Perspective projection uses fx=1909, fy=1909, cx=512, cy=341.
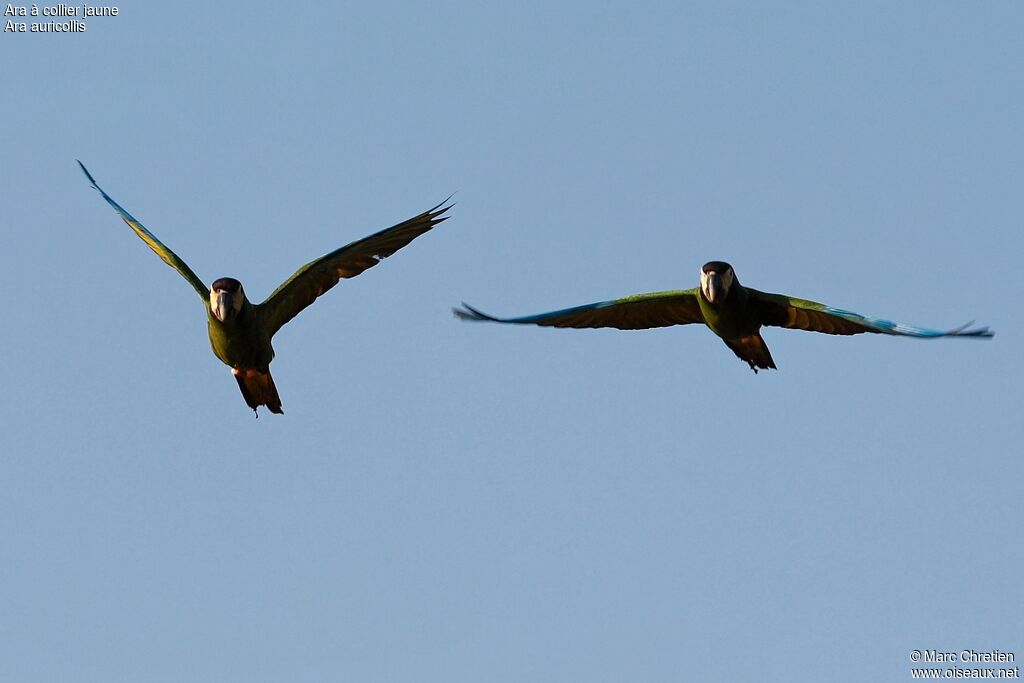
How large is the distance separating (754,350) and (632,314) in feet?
6.37

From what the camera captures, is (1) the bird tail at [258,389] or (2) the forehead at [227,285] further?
(1) the bird tail at [258,389]

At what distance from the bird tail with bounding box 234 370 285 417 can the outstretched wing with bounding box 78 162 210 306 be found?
45.4 inches

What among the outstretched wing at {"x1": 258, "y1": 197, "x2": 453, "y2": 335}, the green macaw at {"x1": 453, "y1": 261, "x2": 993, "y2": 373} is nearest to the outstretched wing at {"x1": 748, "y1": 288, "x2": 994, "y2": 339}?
the green macaw at {"x1": 453, "y1": 261, "x2": 993, "y2": 373}

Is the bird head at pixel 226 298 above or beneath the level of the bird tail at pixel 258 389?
above

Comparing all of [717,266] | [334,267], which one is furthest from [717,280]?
[334,267]

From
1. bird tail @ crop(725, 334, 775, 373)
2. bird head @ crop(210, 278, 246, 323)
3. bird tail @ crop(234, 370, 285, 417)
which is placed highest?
bird tail @ crop(725, 334, 775, 373)

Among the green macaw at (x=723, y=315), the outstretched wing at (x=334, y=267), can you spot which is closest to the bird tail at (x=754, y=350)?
the green macaw at (x=723, y=315)

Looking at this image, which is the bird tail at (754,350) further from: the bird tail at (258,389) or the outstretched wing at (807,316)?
the bird tail at (258,389)

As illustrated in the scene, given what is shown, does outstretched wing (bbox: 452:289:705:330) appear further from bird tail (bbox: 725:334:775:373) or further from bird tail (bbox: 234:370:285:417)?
bird tail (bbox: 234:370:285:417)

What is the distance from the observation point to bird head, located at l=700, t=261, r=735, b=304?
24.6m

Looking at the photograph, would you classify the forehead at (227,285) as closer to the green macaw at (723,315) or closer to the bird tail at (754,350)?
the green macaw at (723,315)

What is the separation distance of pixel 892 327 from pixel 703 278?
259 centimetres

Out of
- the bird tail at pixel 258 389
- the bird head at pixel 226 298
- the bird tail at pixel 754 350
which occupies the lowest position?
the bird tail at pixel 258 389

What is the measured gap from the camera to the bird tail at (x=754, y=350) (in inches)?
994
